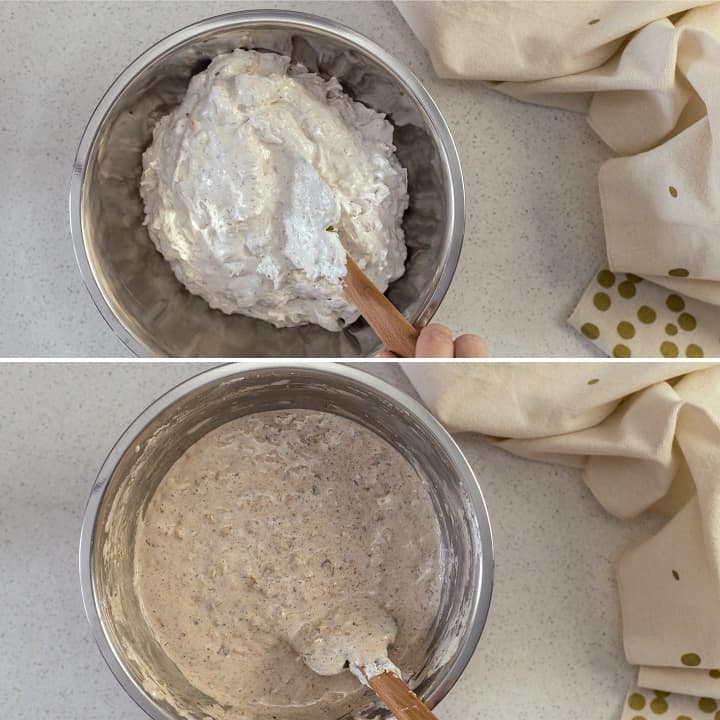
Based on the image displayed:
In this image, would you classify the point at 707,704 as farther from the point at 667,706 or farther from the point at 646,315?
the point at 646,315

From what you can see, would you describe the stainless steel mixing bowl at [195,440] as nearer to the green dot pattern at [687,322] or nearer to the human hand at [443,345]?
the human hand at [443,345]

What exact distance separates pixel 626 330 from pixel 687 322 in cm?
5

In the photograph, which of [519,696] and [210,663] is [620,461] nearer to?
[519,696]

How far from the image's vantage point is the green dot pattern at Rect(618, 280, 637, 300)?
0.70 m

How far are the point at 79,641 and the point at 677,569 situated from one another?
0.43 m

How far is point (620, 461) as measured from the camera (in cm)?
68

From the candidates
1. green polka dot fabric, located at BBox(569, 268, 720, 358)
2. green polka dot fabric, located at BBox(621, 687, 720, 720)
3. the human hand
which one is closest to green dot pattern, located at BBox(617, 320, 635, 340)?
green polka dot fabric, located at BBox(569, 268, 720, 358)

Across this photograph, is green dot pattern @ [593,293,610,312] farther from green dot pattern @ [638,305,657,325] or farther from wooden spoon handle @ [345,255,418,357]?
wooden spoon handle @ [345,255,418,357]

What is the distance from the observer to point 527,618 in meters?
0.68

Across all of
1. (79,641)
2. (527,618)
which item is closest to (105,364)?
(79,641)

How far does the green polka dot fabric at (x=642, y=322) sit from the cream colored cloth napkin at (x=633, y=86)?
0.01 meters

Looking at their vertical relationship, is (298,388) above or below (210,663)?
above

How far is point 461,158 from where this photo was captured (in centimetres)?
70

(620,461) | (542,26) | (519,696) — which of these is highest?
(542,26)
